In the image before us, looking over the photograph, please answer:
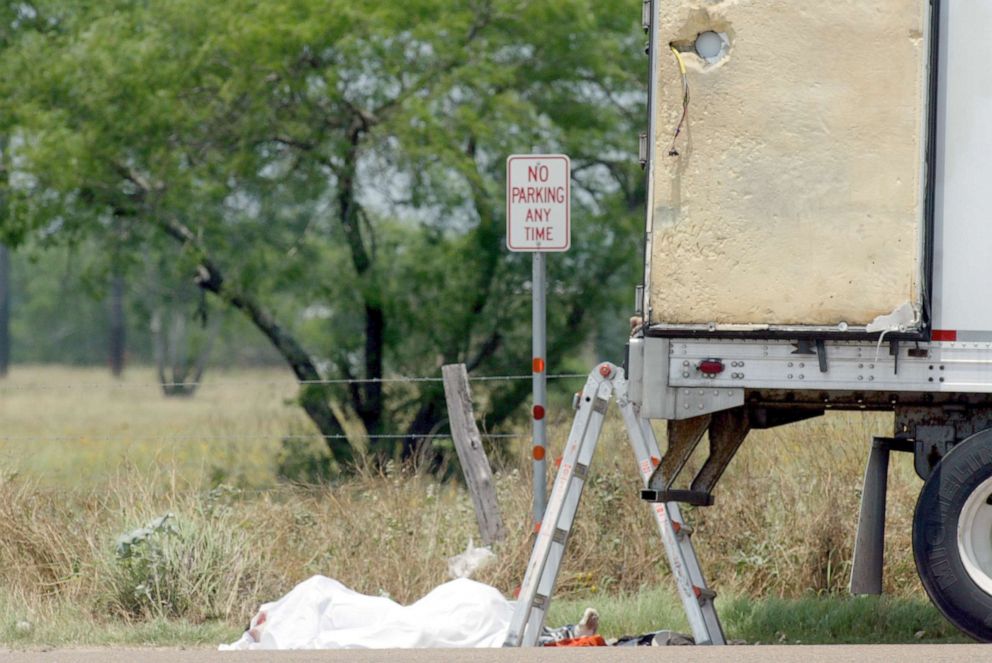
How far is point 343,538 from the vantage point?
922 cm

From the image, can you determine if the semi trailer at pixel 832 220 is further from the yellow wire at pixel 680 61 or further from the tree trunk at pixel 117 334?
the tree trunk at pixel 117 334

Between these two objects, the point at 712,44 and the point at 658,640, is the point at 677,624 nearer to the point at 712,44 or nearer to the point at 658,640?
the point at 658,640

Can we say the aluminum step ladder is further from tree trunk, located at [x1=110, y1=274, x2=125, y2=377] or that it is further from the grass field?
tree trunk, located at [x1=110, y1=274, x2=125, y2=377]

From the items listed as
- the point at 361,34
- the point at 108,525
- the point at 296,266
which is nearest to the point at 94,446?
the point at 296,266

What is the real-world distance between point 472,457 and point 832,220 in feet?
11.7

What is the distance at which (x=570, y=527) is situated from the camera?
7.45m

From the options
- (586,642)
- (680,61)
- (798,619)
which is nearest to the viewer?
(680,61)

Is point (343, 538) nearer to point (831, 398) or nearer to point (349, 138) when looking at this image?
point (831, 398)

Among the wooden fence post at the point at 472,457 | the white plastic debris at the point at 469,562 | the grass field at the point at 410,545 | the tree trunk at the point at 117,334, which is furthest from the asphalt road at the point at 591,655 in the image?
the tree trunk at the point at 117,334

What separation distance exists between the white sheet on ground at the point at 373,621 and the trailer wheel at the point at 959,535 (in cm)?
207

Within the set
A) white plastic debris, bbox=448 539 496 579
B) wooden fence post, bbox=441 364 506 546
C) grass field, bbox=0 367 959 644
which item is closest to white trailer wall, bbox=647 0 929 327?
grass field, bbox=0 367 959 644

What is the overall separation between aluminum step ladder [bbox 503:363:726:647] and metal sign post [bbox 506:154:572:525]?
1.40m

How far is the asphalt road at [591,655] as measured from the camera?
650cm

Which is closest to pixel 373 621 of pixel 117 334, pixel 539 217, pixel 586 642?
pixel 586 642
